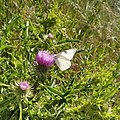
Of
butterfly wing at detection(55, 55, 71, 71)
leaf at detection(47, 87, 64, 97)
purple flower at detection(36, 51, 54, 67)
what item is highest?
purple flower at detection(36, 51, 54, 67)

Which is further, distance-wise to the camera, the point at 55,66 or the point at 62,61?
the point at 55,66

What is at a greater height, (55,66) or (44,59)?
(55,66)

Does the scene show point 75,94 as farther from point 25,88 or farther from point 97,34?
point 97,34

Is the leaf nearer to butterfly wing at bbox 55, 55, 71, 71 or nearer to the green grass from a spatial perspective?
the green grass

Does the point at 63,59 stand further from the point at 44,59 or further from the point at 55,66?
the point at 55,66

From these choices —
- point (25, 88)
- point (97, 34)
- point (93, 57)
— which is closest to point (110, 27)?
point (97, 34)

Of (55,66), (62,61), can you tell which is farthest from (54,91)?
(55,66)

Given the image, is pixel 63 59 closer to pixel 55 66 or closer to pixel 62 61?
pixel 62 61

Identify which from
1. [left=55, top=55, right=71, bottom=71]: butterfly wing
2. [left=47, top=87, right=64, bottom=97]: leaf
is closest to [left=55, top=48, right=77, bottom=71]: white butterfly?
[left=55, top=55, right=71, bottom=71]: butterfly wing

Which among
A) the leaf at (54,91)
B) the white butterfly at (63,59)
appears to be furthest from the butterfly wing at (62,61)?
the leaf at (54,91)
